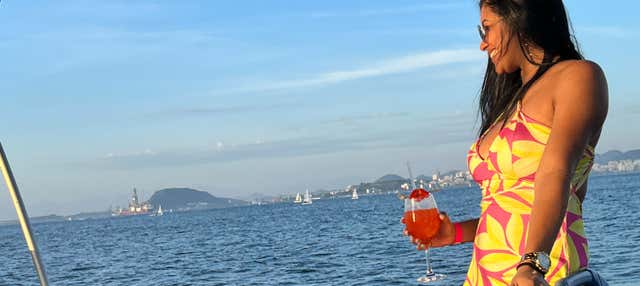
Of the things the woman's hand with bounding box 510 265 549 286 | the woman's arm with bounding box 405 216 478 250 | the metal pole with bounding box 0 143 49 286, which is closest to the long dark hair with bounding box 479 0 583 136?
the woman's arm with bounding box 405 216 478 250

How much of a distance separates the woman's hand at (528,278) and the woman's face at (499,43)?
1.86 feet

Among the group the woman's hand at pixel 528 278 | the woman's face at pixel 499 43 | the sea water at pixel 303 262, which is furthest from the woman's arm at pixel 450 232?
the sea water at pixel 303 262

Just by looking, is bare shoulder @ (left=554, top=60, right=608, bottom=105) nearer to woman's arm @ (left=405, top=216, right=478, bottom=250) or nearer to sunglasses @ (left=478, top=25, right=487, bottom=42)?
sunglasses @ (left=478, top=25, right=487, bottom=42)

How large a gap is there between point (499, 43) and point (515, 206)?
35cm

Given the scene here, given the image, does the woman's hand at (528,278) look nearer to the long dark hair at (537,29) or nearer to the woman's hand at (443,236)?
the long dark hair at (537,29)

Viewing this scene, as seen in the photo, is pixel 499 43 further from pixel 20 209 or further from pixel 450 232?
pixel 20 209

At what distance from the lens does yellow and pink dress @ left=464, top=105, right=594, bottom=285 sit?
6.78 feet

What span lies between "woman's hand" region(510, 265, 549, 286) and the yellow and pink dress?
1.04ft

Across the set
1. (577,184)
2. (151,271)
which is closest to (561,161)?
(577,184)

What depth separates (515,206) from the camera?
2.14 meters

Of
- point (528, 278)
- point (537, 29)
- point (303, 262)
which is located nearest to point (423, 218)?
point (537, 29)

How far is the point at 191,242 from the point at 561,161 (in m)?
50.6

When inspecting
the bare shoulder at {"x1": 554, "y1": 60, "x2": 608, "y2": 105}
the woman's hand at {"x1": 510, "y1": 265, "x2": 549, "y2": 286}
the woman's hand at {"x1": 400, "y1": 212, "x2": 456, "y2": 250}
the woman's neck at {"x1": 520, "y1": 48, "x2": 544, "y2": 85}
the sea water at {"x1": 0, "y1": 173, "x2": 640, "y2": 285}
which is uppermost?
the woman's neck at {"x1": 520, "y1": 48, "x2": 544, "y2": 85}

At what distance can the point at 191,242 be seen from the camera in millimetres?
51719
